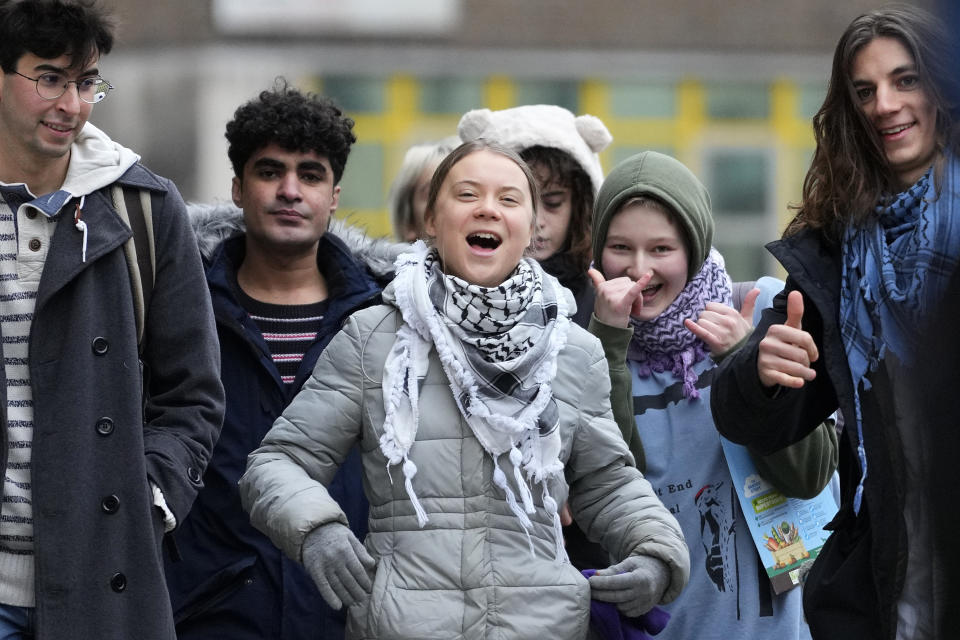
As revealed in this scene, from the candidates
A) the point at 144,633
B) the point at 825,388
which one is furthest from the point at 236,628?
the point at 825,388

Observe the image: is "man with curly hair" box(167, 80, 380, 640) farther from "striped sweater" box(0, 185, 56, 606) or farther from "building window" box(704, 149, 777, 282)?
"building window" box(704, 149, 777, 282)

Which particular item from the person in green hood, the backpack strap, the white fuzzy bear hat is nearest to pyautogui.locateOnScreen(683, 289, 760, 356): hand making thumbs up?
the person in green hood

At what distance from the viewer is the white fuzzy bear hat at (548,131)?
529 cm

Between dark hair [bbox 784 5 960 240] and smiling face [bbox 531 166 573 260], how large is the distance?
1276mm

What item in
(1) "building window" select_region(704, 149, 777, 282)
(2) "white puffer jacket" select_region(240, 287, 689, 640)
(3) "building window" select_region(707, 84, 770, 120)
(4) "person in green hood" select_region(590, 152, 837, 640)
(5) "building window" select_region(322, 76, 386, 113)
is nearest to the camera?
(2) "white puffer jacket" select_region(240, 287, 689, 640)

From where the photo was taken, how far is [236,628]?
4.47 meters

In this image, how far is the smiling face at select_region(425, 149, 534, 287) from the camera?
384cm

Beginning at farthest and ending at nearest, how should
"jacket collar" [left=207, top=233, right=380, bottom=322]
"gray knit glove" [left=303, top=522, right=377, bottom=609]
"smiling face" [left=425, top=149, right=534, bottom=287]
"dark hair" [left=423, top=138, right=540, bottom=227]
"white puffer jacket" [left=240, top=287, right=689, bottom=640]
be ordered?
1. "jacket collar" [left=207, top=233, right=380, bottom=322]
2. "dark hair" [left=423, top=138, right=540, bottom=227]
3. "smiling face" [left=425, top=149, right=534, bottom=287]
4. "white puffer jacket" [left=240, top=287, right=689, bottom=640]
5. "gray knit glove" [left=303, top=522, right=377, bottom=609]

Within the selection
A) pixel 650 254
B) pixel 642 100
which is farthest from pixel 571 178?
pixel 642 100

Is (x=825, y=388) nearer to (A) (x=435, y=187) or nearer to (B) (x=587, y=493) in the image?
(B) (x=587, y=493)

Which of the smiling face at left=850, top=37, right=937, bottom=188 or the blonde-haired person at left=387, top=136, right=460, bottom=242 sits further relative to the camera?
the blonde-haired person at left=387, top=136, right=460, bottom=242

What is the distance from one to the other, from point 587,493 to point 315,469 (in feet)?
2.23

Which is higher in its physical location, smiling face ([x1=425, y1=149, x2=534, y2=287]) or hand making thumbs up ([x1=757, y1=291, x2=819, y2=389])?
smiling face ([x1=425, y1=149, x2=534, y2=287])

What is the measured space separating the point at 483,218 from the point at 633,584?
3.23 feet
